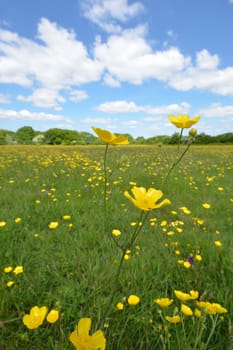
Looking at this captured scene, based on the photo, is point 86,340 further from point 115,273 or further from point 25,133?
point 25,133

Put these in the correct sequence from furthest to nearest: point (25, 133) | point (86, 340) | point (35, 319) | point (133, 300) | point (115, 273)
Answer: point (25, 133) → point (115, 273) → point (133, 300) → point (35, 319) → point (86, 340)

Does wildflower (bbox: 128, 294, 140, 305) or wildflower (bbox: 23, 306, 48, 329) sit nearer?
wildflower (bbox: 23, 306, 48, 329)

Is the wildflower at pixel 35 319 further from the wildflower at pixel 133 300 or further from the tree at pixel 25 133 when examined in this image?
the tree at pixel 25 133

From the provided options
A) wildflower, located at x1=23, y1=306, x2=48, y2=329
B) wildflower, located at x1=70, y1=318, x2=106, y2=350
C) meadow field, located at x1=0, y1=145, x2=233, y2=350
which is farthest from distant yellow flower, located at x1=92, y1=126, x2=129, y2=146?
wildflower, located at x1=23, y1=306, x2=48, y2=329

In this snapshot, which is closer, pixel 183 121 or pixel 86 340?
pixel 86 340

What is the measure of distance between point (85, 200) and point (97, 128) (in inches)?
84.8

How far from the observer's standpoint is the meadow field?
1.05 m

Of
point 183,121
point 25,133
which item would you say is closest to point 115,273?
point 183,121

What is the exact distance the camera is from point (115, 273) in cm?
150

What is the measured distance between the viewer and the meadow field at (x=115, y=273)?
3.45 feet

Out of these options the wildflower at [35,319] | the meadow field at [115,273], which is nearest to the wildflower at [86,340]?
the meadow field at [115,273]

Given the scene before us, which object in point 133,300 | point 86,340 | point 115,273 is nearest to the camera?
point 86,340

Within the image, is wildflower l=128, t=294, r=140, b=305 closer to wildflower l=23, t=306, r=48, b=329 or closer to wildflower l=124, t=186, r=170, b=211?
wildflower l=23, t=306, r=48, b=329

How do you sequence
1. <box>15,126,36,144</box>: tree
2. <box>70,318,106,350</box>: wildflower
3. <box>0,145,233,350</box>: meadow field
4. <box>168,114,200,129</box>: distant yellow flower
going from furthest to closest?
<box>15,126,36,144</box>: tree < <box>0,145,233,350</box>: meadow field < <box>168,114,200,129</box>: distant yellow flower < <box>70,318,106,350</box>: wildflower
